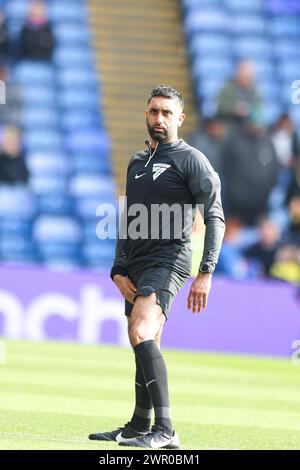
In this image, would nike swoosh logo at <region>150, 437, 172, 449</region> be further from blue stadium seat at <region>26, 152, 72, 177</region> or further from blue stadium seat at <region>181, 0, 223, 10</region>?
blue stadium seat at <region>181, 0, 223, 10</region>

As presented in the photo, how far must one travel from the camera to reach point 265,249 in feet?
63.8

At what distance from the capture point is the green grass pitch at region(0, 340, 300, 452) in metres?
8.48

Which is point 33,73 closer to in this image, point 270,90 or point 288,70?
point 270,90

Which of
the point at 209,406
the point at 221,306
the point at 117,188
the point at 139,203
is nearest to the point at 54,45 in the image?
the point at 117,188

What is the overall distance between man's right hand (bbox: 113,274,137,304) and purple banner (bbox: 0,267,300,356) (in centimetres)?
910

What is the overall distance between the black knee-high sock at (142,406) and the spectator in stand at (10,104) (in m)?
13.1

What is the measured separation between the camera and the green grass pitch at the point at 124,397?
8477mm

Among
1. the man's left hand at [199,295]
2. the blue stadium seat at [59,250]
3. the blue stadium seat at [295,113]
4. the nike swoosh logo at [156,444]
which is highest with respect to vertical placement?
the blue stadium seat at [295,113]

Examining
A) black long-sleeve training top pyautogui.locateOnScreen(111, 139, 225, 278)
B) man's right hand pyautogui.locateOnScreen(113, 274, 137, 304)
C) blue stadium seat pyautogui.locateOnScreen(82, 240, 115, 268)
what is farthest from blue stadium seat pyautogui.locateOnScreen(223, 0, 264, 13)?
man's right hand pyautogui.locateOnScreen(113, 274, 137, 304)

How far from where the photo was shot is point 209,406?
11.1m

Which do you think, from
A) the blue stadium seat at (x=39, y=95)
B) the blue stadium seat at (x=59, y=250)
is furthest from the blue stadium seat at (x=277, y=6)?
the blue stadium seat at (x=59, y=250)

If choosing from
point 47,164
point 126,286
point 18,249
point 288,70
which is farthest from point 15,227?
point 126,286

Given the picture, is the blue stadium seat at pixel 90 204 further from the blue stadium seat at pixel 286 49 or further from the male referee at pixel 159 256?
the male referee at pixel 159 256

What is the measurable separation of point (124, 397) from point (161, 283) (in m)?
3.67
